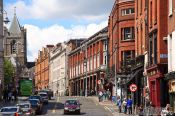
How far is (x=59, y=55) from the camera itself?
530ft

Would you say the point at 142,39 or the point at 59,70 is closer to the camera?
the point at 142,39

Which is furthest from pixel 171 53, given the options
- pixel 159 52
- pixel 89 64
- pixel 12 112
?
pixel 89 64

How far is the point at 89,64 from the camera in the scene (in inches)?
4719

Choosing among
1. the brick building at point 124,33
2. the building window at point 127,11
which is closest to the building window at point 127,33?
the brick building at point 124,33

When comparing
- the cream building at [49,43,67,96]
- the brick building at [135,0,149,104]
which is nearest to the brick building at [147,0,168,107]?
the brick building at [135,0,149,104]

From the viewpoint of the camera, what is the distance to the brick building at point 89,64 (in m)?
106

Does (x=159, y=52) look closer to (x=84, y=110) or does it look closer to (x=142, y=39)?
(x=142, y=39)

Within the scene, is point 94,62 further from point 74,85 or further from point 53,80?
point 53,80

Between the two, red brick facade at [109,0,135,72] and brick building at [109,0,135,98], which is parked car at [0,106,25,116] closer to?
brick building at [109,0,135,98]

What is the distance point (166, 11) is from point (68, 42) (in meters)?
101

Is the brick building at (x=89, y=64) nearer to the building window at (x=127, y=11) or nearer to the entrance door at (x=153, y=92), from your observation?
the building window at (x=127, y=11)

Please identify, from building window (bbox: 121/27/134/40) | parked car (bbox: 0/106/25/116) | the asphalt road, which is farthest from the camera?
building window (bbox: 121/27/134/40)

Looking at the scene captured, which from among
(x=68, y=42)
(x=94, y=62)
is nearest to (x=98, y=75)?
(x=94, y=62)

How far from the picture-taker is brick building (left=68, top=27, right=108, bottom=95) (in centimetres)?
10631
